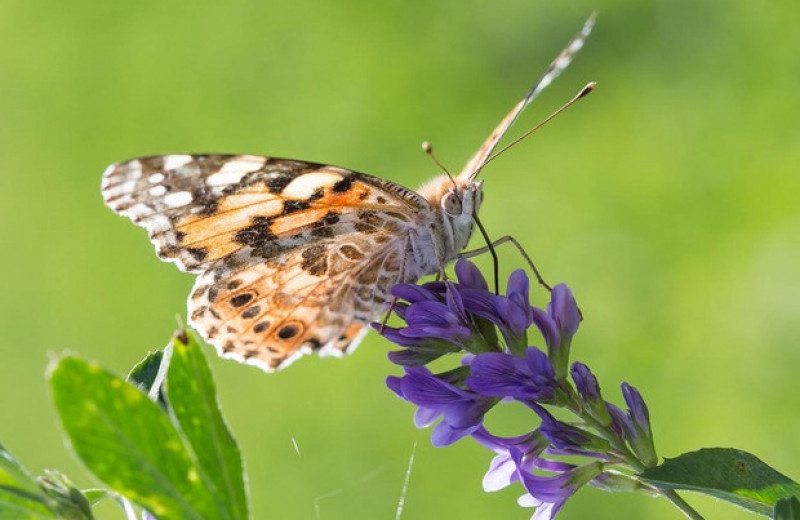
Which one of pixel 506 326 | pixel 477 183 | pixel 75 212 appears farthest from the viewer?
pixel 75 212

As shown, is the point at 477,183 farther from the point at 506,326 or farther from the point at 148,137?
the point at 148,137

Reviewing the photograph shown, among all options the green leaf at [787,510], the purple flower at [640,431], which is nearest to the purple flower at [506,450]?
the purple flower at [640,431]

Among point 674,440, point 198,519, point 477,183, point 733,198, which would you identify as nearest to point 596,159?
point 733,198

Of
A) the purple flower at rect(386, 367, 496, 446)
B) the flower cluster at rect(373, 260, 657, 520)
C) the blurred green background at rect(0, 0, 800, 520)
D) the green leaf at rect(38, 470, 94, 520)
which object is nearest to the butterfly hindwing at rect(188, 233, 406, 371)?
the flower cluster at rect(373, 260, 657, 520)

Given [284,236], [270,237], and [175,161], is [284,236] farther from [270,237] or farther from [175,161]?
[175,161]

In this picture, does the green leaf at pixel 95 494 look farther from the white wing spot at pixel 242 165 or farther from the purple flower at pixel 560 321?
the white wing spot at pixel 242 165

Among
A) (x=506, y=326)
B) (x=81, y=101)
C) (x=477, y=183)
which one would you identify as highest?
(x=81, y=101)

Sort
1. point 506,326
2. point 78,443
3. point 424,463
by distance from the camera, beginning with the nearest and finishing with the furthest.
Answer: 1. point 78,443
2. point 506,326
3. point 424,463

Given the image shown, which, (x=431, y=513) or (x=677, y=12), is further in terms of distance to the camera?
(x=677, y=12)
